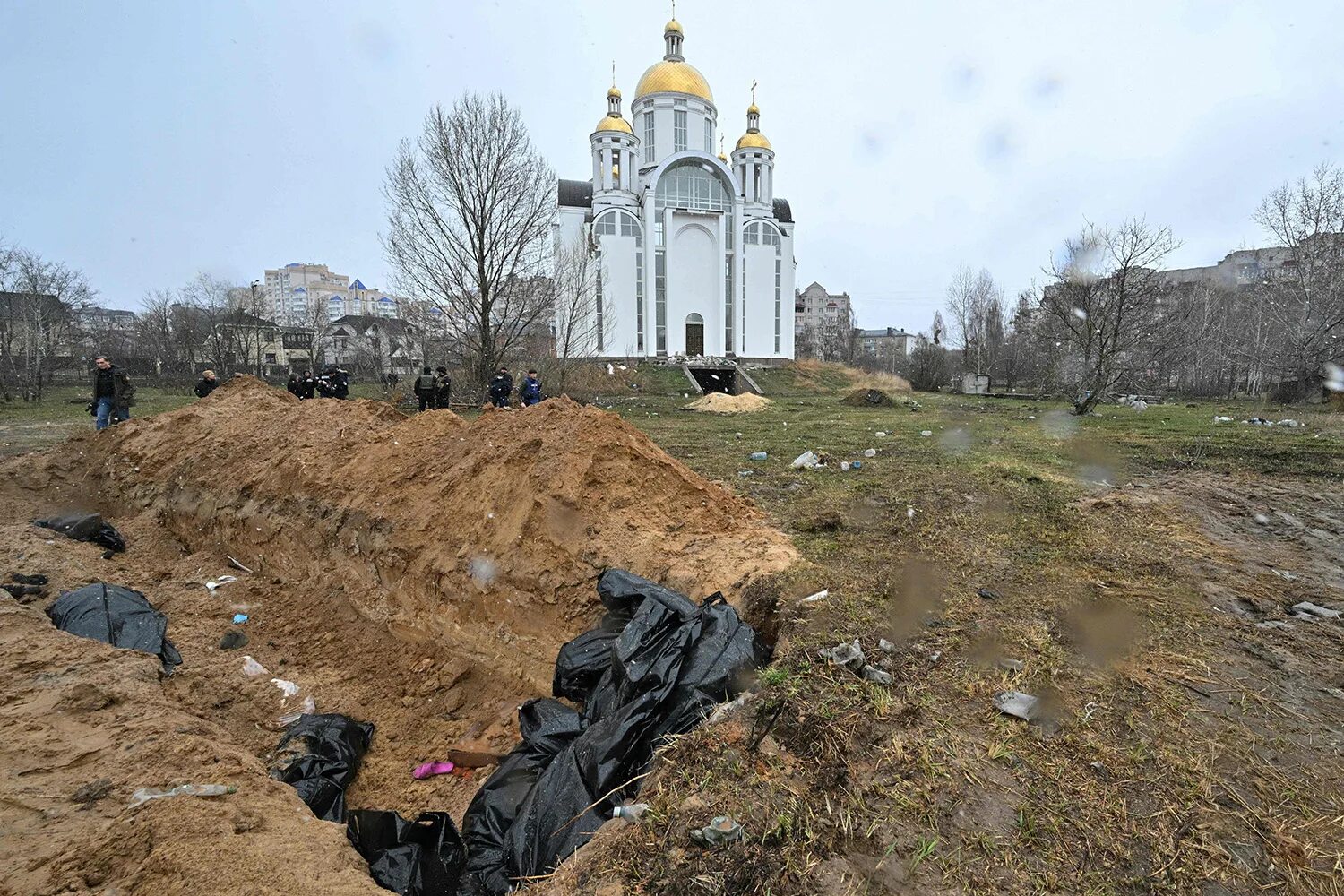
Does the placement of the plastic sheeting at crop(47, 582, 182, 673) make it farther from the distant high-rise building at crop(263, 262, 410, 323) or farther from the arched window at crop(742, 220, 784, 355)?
the distant high-rise building at crop(263, 262, 410, 323)

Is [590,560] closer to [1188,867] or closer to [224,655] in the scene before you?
[224,655]

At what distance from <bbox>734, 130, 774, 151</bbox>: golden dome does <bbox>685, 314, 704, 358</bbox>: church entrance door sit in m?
11.9

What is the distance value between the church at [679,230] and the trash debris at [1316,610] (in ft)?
106

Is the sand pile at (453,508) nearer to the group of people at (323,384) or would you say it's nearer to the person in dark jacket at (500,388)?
the person in dark jacket at (500,388)

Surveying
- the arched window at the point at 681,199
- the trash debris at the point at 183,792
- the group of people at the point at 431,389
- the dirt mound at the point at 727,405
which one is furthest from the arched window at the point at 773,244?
the trash debris at the point at 183,792

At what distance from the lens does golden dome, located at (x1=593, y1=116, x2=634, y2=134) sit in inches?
1391

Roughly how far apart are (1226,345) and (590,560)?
37675 millimetres

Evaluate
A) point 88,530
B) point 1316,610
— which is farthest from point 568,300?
point 1316,610

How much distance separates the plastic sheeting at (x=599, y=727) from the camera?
2664 mm

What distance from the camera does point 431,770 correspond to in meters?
3.91

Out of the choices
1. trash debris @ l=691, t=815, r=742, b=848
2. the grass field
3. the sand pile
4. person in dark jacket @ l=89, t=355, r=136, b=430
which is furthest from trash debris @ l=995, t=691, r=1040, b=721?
person in dark jacket @ l=89, t=355, r=136, b=430

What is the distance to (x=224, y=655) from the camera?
4.74 m

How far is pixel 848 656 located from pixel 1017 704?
2.65 ft

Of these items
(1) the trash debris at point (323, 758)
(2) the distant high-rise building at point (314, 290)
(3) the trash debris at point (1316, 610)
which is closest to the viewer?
(1) the trash debris at point (323, 758)
